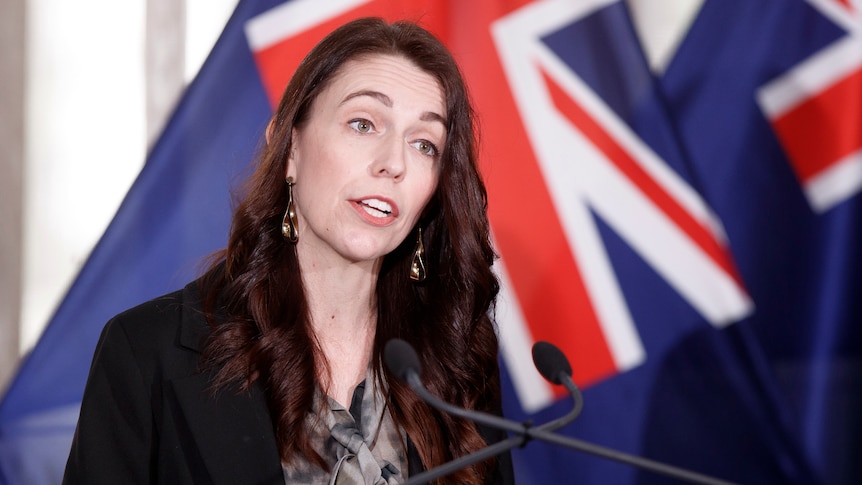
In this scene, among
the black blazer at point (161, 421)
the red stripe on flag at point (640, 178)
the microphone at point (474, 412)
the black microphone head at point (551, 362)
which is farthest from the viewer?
the red stripe on flag at point (640, 178)

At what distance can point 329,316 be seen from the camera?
1761 millimetres

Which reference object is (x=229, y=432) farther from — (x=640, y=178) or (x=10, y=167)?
(x=640, y=178)

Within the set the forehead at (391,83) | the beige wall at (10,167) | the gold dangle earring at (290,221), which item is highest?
the beige wall at (10,167)

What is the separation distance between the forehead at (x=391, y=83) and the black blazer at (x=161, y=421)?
1.75 ft

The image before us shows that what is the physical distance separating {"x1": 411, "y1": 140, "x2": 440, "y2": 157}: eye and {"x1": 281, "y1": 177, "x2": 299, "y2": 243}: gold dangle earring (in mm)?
244

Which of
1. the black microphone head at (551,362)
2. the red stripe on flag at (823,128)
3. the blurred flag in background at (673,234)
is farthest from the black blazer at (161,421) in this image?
the red stripe on flag at (823,128)

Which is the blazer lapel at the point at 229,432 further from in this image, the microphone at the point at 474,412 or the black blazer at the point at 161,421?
the microphone at the point at 474,412

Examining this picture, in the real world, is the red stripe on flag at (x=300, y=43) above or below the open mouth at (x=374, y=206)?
above

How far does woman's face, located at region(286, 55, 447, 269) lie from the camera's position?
1627 mm

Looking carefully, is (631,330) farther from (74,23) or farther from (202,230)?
(74,23)

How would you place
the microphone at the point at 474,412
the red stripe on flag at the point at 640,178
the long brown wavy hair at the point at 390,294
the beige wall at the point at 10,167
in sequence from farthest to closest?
the red stripe on flag at the point at 640,178, the beige wall at the point at 10,167, the long brown wavy hair at the point at 390,294, the microphone at the point at 474,412

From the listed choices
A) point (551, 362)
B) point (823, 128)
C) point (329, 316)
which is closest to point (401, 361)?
point (551, 362)

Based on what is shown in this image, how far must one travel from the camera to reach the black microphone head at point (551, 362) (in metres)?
1.23

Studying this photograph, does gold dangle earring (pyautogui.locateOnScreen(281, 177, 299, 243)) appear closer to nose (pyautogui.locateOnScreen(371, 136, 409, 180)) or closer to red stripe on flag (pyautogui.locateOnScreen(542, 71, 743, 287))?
nose (pyautogui.locateOnScreen(371, 136, 409, 180))
